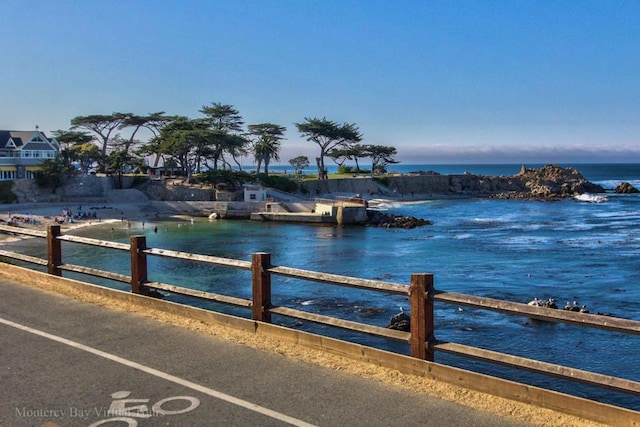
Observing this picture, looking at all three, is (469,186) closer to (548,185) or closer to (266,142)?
(548,185)

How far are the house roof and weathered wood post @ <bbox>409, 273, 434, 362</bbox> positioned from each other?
84.0m

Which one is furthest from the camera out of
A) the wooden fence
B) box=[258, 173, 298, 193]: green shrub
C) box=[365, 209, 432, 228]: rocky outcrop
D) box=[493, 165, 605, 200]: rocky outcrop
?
box=[493, 165, 605, 200]: rocky outcrop

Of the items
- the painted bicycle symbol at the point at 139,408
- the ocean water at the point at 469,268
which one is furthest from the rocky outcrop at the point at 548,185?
the painted bicycle symbol at the point at 139,408

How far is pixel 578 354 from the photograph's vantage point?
1516 centimetres

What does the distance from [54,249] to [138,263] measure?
3.31m

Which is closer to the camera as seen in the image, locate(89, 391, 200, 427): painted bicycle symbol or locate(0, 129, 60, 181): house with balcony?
locate(89, 391, 200, 427): painted bicycle symbol

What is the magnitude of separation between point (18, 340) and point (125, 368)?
2271 mm

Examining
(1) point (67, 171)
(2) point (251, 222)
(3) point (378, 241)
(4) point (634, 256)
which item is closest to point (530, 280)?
(4) point (634, 256)

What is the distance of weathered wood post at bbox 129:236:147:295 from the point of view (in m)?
10.4

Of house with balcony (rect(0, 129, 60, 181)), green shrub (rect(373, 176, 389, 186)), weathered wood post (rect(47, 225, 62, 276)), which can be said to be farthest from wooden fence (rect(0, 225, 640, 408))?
green shrub (rect(373, 176, 389, 186))

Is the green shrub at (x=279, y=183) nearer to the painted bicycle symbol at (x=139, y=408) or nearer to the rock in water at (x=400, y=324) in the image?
the rock in water at (x=400, y=324)

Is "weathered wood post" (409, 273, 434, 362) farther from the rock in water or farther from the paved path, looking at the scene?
the rock in water

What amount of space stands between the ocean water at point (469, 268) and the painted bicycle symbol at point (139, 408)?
882 cm

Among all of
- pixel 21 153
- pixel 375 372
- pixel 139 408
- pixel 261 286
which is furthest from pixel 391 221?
pixel 139 408
